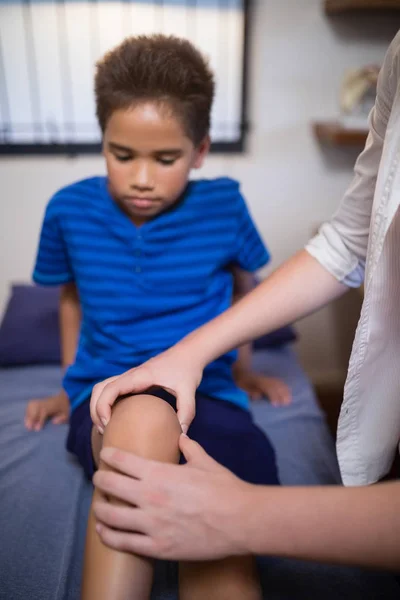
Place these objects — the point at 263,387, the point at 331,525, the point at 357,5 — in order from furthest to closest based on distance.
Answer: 1. the point at 357,5
2. the point at 263,387
3. the point at 331,525

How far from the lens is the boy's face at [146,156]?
3.28ft

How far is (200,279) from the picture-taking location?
114cm

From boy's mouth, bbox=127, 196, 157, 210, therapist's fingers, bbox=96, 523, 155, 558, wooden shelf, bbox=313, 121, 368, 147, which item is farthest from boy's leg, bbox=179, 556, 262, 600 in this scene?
wooden shelf, bbox=313, 121, 368, 147

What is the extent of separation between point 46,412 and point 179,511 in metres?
0.82

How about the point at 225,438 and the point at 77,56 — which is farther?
the point at 77,56

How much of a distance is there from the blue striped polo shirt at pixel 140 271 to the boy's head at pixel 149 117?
68 mm

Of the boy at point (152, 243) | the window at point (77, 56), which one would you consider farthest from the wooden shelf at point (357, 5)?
the boy at point (152, 243)

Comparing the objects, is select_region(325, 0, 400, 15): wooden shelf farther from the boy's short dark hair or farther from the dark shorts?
the dark shorts

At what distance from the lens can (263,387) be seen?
1.44m

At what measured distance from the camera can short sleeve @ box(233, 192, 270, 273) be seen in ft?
3.93

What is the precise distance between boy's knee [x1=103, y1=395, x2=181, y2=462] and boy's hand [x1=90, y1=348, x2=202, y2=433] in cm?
2

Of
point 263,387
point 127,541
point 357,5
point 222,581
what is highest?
point 357,5

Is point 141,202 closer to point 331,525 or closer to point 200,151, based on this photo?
point 200,151

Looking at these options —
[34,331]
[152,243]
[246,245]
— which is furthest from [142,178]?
[34,331]
